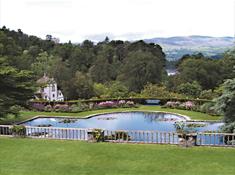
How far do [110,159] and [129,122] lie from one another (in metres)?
10.6

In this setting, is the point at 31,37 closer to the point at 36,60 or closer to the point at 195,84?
the point at 36,60

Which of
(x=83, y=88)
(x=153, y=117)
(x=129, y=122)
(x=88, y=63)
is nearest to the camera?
(x=129, y=122)

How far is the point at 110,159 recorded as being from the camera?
1066cm

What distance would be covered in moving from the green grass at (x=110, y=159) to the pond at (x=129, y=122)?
24.1ft

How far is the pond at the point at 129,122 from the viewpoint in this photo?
19438 millimetres

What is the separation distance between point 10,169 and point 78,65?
47.2 meters

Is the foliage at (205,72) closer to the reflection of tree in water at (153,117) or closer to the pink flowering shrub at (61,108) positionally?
the reflection of tree in water at (153,117)

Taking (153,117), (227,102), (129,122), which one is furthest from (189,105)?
(227,102)

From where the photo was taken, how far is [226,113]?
48.4 ft

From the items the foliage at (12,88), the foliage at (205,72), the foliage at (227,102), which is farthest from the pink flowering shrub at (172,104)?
the foliage at (205,72)

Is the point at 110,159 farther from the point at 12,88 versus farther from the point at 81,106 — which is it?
the point at 81,106

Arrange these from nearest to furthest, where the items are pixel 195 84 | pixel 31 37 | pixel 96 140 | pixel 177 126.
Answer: pixel 96 140 < pixel 177 126 < pixel 195 84 < pixel 31 37

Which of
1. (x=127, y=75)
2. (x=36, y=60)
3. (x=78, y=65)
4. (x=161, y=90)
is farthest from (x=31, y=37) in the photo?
(x=161, y=90)

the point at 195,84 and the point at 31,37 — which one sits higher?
the point at 31,37
